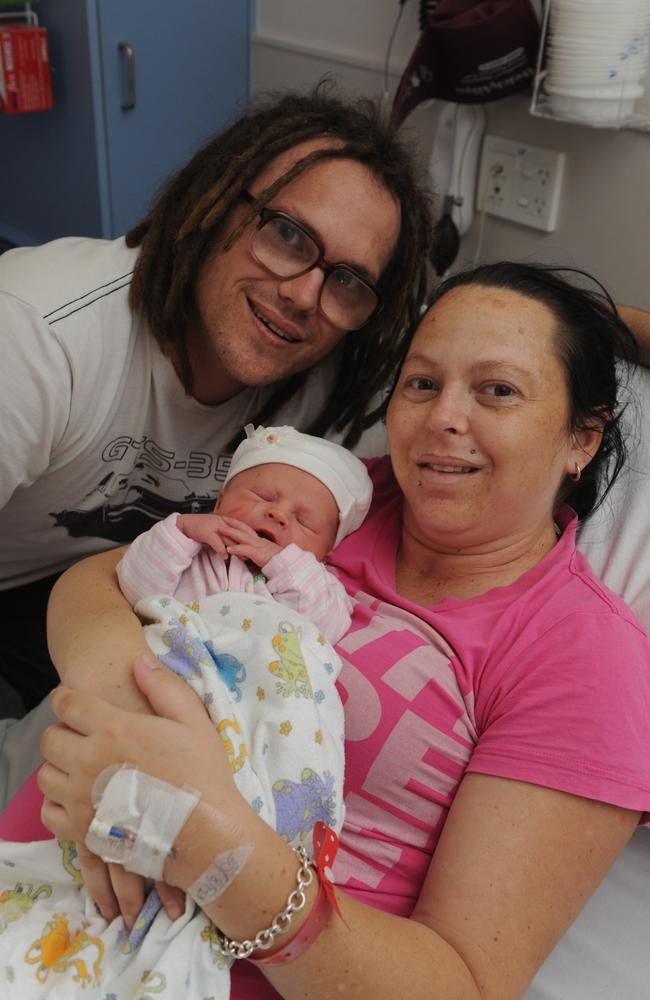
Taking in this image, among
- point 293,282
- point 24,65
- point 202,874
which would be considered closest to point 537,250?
point 293,282

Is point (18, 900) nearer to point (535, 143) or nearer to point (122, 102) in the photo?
point (535, 143)

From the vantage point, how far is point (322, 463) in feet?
4.76

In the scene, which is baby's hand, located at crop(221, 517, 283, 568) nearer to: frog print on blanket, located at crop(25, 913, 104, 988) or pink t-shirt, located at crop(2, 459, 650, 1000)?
pink t-shirt, located at crop(2, 459, 650, 1000)

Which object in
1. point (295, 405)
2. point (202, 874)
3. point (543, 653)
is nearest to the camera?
point (202, 874)

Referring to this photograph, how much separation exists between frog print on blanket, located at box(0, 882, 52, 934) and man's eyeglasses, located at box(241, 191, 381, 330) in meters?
1.03

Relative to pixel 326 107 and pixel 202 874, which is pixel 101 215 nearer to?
pixel 326 107

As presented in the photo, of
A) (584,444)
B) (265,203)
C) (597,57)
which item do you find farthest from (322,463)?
(597,57)

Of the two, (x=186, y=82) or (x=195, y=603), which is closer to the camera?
(x=195, y=603)

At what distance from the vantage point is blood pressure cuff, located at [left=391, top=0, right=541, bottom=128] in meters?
2.04

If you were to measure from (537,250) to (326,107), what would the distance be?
859mm

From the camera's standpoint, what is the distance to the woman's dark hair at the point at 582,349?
134 centimetres

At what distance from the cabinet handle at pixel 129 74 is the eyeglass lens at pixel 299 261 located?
1617 mm

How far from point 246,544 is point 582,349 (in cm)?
56

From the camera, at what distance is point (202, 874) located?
0.95m
